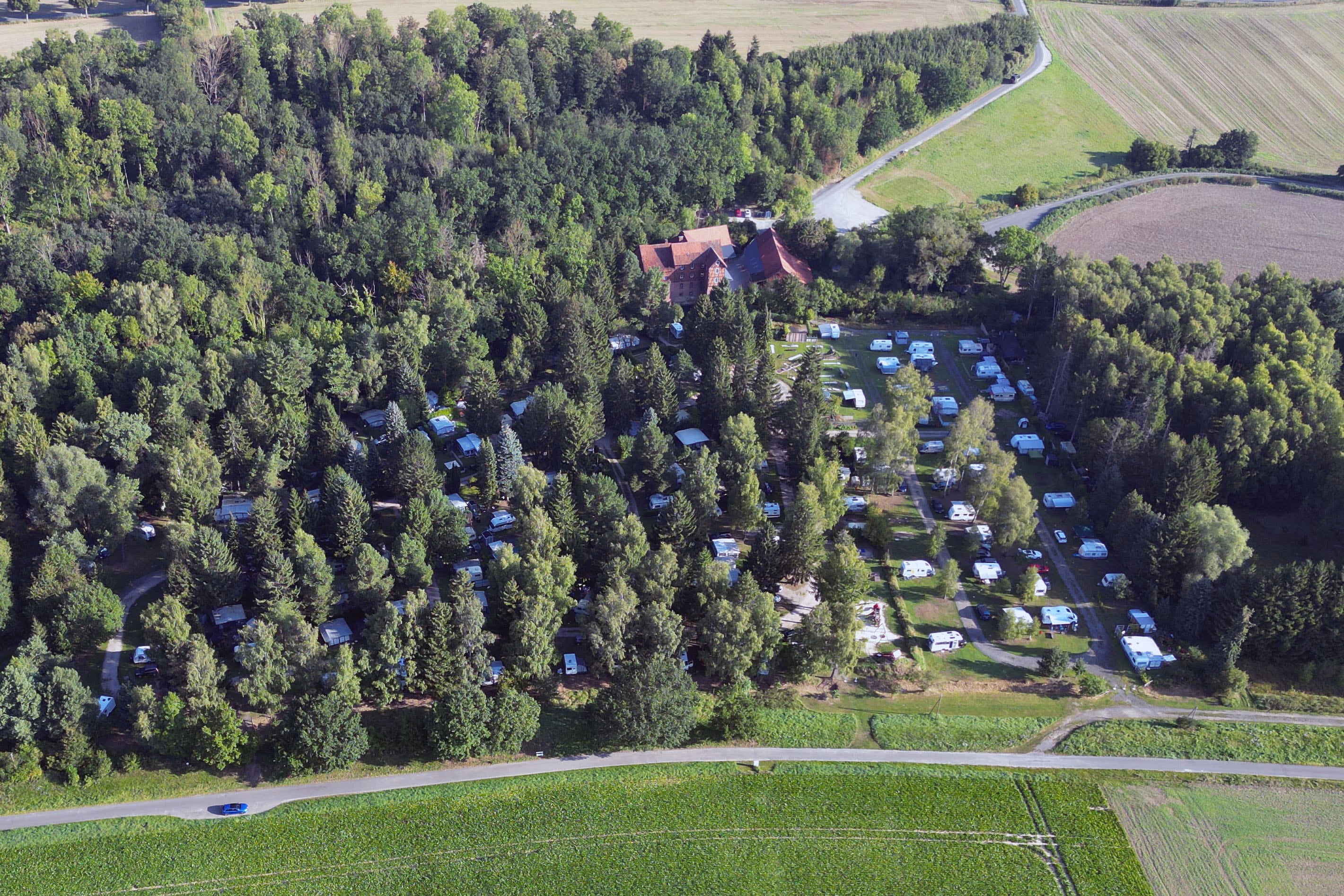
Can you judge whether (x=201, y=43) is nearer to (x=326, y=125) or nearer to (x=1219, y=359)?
(x=326, y=125)

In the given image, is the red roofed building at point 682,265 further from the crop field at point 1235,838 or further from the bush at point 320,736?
the crop field at point 1235,838

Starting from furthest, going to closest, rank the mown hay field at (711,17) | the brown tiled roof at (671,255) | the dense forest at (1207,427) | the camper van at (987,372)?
the mown hay field at (711,17) → the brown tiled roof at (671,255) → the camper van at (987,372) → the dense forest at (1207,427)

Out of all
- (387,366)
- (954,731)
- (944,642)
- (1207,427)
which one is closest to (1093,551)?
(944,642)

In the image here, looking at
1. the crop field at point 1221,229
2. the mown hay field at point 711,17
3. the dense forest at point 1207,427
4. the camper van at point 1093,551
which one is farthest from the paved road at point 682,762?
the mown hay field at point 711,17

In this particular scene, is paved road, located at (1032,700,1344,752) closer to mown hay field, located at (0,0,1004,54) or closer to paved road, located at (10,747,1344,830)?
paved road, located at (10,747,1344,830)

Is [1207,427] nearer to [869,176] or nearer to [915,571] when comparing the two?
[915,571]

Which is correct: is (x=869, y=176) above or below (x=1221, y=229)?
above

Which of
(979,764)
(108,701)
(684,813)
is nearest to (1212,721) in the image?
(979,764)

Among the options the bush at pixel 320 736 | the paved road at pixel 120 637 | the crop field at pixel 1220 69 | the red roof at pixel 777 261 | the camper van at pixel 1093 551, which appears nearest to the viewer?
the bush at pixel 320 736
